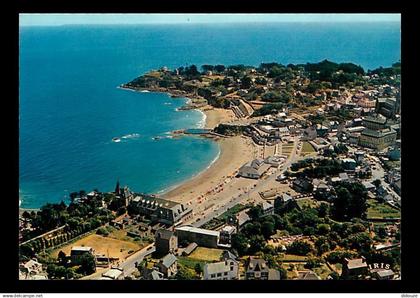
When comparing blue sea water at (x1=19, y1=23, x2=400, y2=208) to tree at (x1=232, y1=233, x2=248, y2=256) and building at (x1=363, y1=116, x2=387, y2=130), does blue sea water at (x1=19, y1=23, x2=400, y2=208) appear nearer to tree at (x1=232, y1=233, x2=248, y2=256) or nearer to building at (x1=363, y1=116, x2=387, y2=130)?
building at (x1=363, y1=116, x2=387, y2=130)

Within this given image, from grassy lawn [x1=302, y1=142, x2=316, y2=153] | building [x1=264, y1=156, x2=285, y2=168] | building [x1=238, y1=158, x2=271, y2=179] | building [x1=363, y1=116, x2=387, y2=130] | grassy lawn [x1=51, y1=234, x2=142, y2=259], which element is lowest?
grassy lawn [x1=51, y1=234, x2=142, y2=259]

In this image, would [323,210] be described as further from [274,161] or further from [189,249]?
[189,249]

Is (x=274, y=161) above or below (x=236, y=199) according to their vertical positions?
above

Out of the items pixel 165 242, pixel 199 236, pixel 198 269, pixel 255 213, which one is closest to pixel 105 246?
pixel 165 242

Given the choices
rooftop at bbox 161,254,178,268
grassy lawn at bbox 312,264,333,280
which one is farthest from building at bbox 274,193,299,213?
rooftop at bbox 161,254,178,268

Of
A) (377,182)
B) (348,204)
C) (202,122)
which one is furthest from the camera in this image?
(202,122)

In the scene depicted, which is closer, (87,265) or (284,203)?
(87,265)

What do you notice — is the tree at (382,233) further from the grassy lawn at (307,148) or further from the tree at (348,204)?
the grassy lawn at (307,148)

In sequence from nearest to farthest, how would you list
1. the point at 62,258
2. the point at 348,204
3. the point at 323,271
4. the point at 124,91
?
1. the point at 323,271
2. the point at 62,258
3. the point at 348,204
4. the point at 124,91
